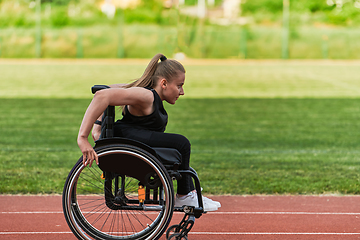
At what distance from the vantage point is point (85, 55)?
135 ft

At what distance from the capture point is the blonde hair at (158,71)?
3.51 meters

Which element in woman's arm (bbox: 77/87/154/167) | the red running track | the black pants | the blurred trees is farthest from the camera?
the blurred trees

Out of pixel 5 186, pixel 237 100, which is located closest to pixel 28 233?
pixel 5 186

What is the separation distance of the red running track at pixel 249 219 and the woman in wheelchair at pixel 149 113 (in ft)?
2.33

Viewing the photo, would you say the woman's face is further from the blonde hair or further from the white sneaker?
the white sneaker

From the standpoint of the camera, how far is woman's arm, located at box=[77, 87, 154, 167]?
319 cm

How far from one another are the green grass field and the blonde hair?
→ 7.32 feet

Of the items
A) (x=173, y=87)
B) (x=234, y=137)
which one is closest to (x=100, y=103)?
(x=173, y=87)

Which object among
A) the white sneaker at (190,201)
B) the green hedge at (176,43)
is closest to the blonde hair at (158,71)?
the white sneaker at (190,201)

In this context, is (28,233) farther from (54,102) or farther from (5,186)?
(54,102)

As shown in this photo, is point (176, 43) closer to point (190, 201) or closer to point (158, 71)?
point (158, 71)

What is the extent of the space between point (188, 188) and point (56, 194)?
223 centimetres

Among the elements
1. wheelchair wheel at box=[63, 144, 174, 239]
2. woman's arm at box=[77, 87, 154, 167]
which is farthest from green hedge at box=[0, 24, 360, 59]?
woman's arm at box=[77, 87, 154, 167]

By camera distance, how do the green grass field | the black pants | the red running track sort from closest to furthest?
the black pants, the red running track, the green grass field
